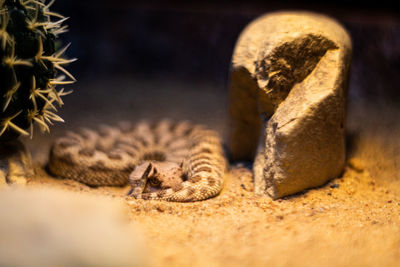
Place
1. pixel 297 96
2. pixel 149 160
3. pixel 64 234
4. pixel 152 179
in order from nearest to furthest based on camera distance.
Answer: pixel 64 234, pixel 297 96, pixel 152 179, pixel 149 160

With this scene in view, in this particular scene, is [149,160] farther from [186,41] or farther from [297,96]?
[186,41]

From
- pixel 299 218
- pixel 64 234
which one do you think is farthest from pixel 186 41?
pixel 64 234

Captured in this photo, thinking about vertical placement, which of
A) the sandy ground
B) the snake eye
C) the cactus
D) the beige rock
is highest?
the cactus

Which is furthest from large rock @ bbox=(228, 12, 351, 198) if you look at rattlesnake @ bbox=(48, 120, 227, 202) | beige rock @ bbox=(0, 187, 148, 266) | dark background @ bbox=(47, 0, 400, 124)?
beige rock @ bbox=(0, 187, 148, 266)

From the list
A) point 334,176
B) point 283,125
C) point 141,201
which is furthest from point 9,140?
point 334,176

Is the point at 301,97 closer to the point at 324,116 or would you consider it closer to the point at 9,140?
the point at 324,116

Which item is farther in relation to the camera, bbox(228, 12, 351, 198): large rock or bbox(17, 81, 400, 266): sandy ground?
bbox(228, 12, 351, 198): large rock

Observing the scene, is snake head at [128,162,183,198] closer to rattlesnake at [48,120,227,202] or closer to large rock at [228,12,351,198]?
rattlesnake at [48,120,227,202]
